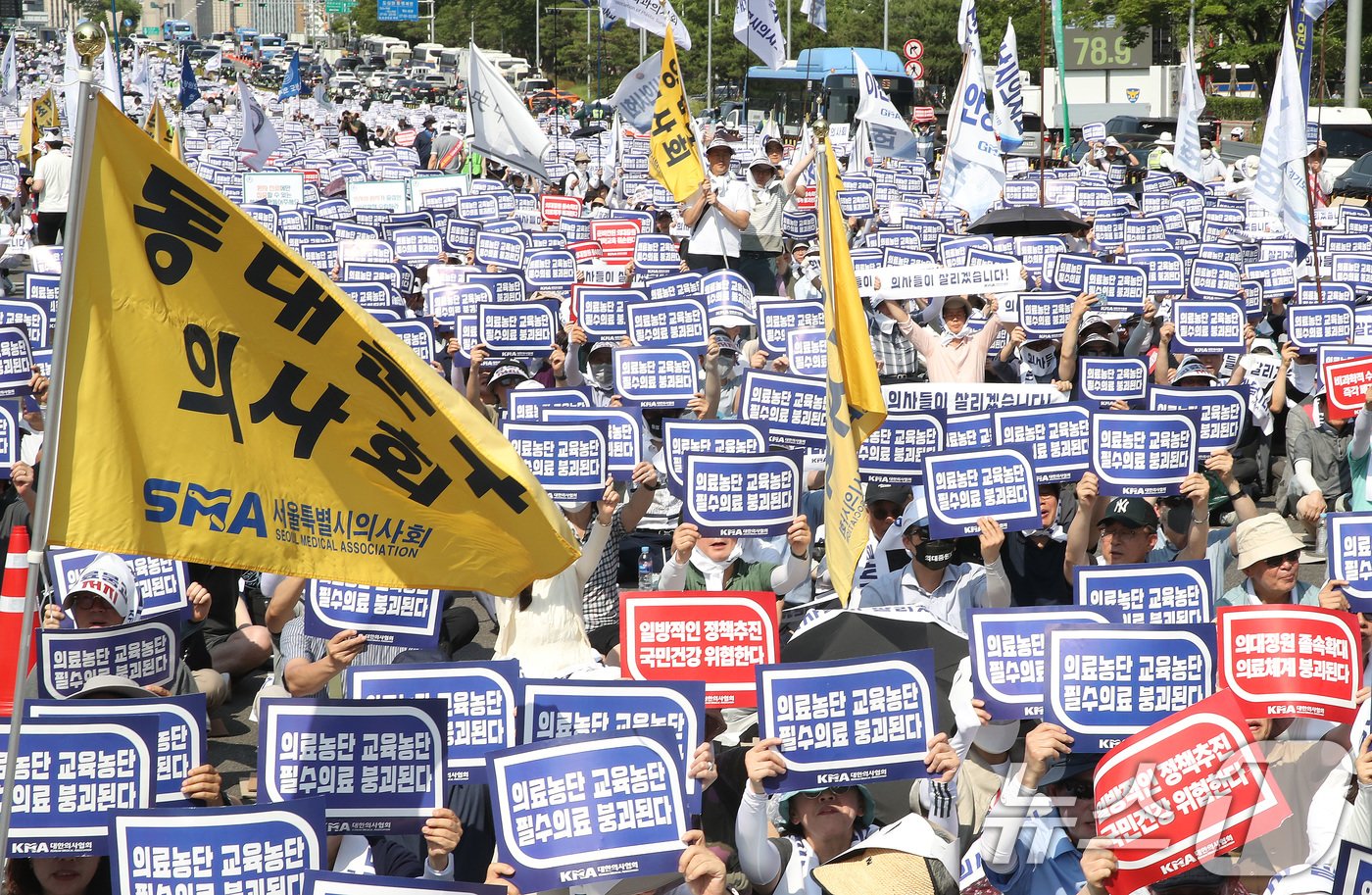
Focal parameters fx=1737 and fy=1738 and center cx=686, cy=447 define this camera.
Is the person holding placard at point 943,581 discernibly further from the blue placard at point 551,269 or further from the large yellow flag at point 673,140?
the blue placard at point 551,269

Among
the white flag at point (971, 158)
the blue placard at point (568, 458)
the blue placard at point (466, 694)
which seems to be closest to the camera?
the blue placard at point (466, 694)

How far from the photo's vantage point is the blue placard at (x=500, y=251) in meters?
16.9

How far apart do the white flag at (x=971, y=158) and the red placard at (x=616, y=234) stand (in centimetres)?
320

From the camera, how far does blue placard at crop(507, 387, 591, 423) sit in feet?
32.8

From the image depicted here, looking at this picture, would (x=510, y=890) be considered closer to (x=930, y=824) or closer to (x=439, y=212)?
(x=930, y=824)

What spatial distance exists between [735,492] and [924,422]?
4.68ft

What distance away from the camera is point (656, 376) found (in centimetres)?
1087

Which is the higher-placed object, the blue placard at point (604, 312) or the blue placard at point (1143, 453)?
the blue placard at point (604, 312)

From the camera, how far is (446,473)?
17.0 ft

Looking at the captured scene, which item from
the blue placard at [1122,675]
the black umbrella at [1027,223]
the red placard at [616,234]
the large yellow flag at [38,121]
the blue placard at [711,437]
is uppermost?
the large yellow flag at [38,121]

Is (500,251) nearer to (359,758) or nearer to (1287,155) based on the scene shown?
(1287,155)

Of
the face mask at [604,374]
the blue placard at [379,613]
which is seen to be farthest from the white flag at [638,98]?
the blue placard at [379,613]

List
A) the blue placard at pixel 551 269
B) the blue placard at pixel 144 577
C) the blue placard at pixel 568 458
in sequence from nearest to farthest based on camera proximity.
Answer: the blue placard at pixel 144 577
the blue placard at pixel 568 458
the blue placard at pixel 551 269

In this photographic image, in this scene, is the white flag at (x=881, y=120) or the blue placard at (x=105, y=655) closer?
the blue placard at (x=105, y=655)
